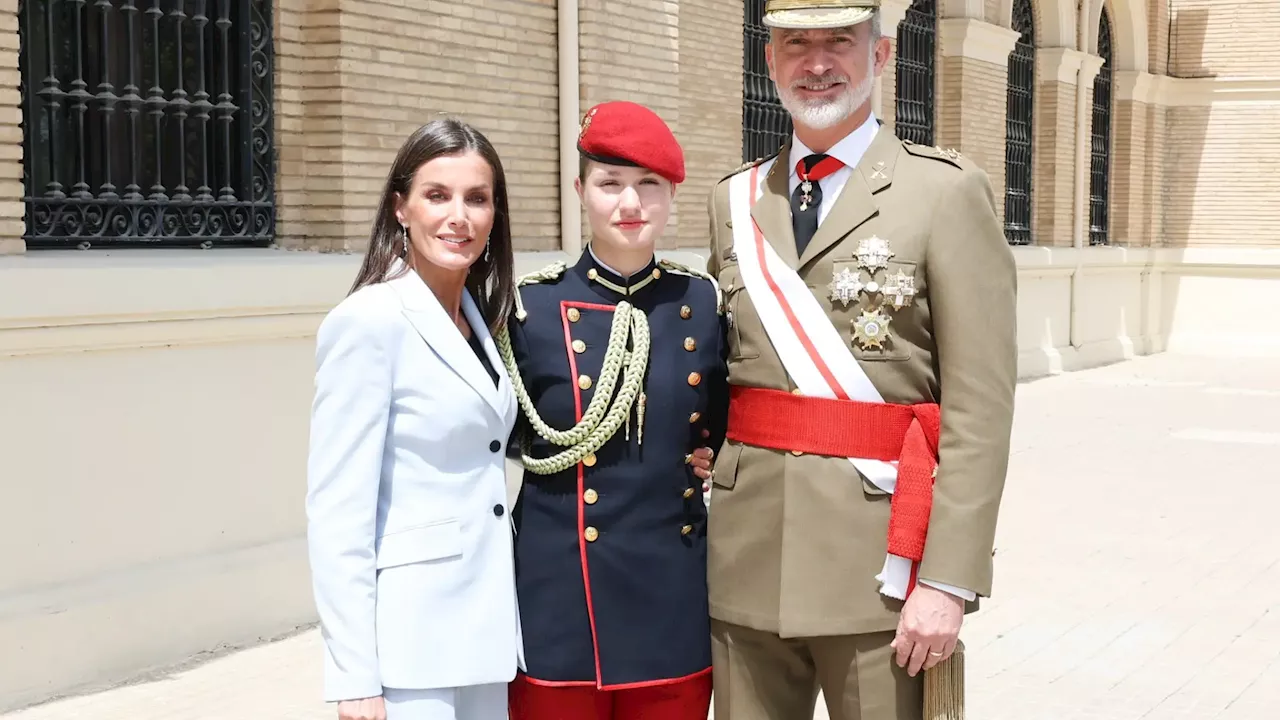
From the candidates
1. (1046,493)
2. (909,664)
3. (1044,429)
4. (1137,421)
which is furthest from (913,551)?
(1137,421)

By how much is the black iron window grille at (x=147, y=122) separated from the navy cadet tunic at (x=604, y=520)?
135 inches

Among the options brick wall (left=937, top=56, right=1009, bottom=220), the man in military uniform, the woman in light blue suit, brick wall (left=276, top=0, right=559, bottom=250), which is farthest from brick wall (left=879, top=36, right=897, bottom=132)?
the woman in light blue suit

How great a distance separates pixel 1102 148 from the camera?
19.5 meters

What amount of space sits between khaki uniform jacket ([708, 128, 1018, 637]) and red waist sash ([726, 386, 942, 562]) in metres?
0.03

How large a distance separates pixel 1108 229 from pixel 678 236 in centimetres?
1114

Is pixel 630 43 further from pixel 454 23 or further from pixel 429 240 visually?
pixel 429 240

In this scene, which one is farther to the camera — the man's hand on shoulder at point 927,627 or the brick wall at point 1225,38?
the brick wall at point 1225,38

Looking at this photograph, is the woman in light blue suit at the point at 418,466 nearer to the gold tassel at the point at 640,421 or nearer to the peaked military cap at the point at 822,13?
the gold tassel at the point at 640,421

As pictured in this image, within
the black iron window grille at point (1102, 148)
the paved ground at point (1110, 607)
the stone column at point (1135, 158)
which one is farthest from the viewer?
the stone column at point (1135, 158)

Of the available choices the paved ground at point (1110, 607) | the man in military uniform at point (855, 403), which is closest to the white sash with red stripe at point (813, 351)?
the man in military uniform at point (855, 403)

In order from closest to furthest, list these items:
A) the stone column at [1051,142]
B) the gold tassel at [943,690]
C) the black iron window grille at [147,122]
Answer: the gold tassel at [943,690], the black iron window grille at [147,122], the stone column at [1051,142]

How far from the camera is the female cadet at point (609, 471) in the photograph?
9.03 ft

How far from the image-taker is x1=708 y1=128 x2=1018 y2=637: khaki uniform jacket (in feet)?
8.83

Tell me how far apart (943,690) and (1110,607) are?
4.08 m
